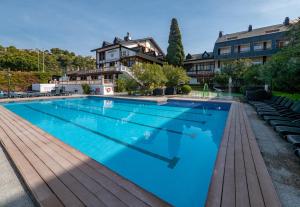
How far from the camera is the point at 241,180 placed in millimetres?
2371

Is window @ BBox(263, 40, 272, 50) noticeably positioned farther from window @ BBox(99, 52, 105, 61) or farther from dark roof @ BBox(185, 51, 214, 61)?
window @ BBox(99, 52, 105, 61)

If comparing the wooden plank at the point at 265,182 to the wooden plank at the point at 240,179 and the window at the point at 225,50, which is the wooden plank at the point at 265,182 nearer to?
the wooden plank at the point at 240,179

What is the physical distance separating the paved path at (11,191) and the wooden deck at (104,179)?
0.11 m

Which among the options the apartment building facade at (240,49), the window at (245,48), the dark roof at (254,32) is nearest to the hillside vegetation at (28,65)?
the apartment building facade at (240,49)

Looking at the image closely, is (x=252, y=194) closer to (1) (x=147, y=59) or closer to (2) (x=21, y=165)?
(2) (x=21, y=165)

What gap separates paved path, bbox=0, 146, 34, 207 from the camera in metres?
2.03

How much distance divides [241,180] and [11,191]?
Result: 3.22 meters

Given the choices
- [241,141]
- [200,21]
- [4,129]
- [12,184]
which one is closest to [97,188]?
[12,184]

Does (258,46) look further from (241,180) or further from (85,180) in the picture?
(85,180)

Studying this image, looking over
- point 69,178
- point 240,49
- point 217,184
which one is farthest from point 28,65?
point 217,184

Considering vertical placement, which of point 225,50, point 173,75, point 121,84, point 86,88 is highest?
point 225,50

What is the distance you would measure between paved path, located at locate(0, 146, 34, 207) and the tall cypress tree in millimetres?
29859

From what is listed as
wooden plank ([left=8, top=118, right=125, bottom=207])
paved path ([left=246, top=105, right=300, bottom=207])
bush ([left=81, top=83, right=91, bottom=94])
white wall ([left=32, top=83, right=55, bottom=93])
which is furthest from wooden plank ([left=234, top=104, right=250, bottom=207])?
white wall ([left=32, top=83, right=55, bottom=93])

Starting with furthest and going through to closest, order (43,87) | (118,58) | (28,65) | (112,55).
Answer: (28,65), (112,55), (118,58), (43,87)
